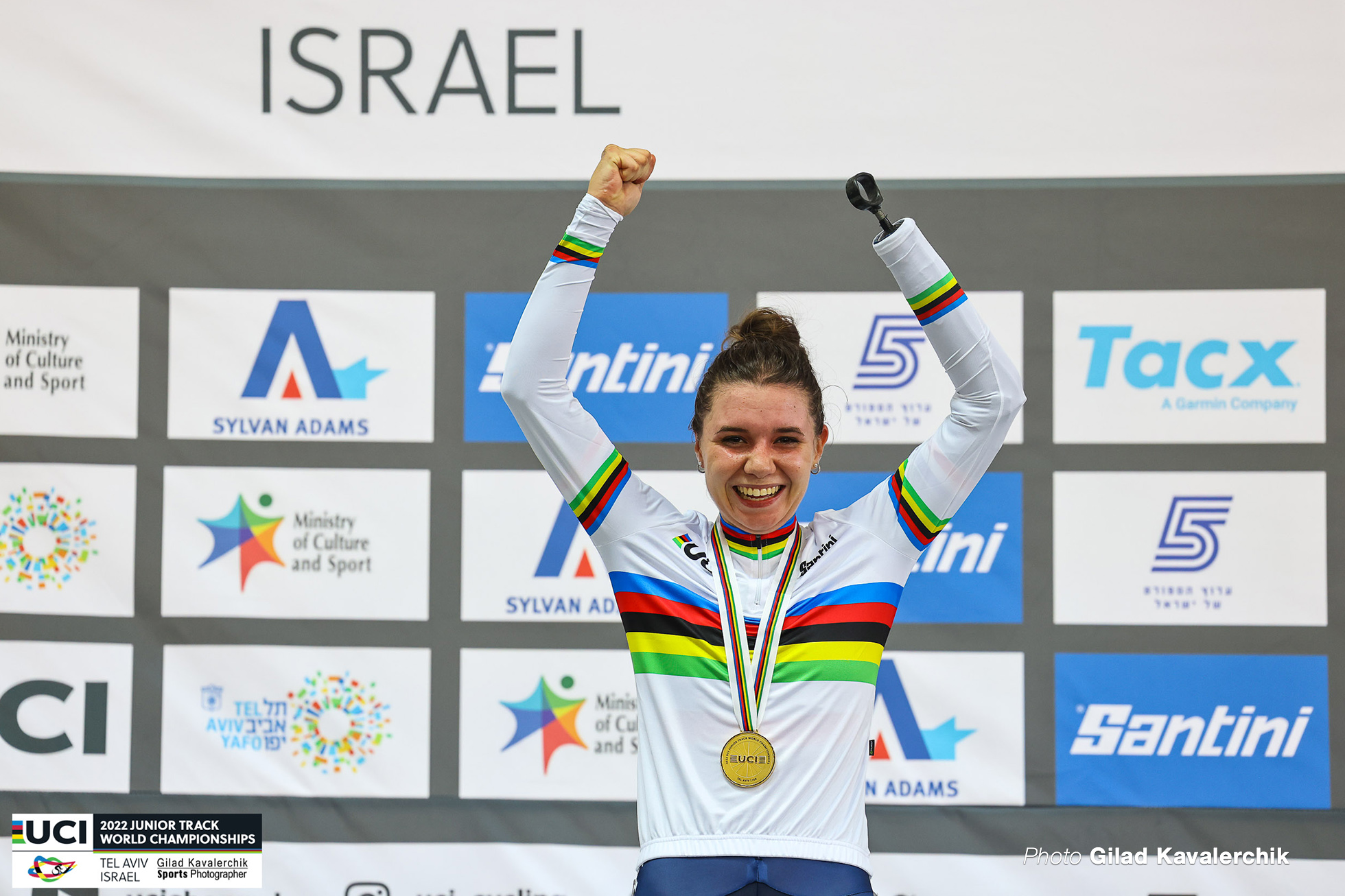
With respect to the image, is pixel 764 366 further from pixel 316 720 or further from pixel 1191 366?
pixel 316 720

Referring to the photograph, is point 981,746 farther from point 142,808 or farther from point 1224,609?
point 142,808

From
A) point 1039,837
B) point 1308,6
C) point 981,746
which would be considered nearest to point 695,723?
point 981,746

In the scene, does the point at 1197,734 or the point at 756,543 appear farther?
the point at 1197,734

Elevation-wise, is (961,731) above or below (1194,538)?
below

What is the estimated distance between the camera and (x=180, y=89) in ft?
7.93

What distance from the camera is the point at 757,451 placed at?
1261 mm

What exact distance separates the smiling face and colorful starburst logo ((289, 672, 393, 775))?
1.46 metres

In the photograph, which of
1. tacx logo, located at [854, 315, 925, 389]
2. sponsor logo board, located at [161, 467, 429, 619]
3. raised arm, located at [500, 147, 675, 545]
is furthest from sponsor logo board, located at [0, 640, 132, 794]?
tacx logo, located at [854, 315, 925, 389]

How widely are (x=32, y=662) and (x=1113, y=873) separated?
9.01ft

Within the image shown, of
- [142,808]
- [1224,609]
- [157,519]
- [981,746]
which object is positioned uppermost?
[157,519]

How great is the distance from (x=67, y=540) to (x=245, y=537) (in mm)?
460

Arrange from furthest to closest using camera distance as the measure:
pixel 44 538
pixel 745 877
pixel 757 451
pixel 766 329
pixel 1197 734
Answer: pixel 44 538
pixel 1197 734
pixel 766 329
pixel 757 451
pixel 745 877

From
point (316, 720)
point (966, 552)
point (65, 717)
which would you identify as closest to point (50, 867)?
point (65, 717)

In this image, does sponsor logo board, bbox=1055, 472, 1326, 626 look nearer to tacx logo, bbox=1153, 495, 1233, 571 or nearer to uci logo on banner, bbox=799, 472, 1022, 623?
tacx logo, bbox=1153, 495, 1233, 571
